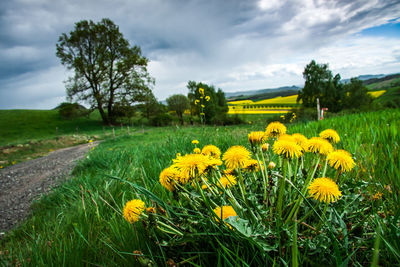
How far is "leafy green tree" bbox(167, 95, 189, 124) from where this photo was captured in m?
41.8

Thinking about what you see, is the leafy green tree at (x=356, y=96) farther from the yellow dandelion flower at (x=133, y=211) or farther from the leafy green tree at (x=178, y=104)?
the yellow dandelion flower at (x=133, y=211)

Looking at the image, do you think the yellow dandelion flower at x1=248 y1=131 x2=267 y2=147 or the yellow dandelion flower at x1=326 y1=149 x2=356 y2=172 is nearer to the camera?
the yellow dandelion flower at x1=326 y1=149 x2=356 y2=172

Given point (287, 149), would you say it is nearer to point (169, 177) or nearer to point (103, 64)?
point (169, 177)

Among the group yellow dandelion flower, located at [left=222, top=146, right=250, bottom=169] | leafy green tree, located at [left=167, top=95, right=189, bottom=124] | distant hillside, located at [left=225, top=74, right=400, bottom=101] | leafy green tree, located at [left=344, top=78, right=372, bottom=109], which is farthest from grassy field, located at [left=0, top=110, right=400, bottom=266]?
distant hillside, located at [left=225, top=74, right=400, bottom=101]

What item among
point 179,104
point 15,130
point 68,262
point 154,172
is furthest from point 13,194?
point 179,104

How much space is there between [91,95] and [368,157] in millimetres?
32165

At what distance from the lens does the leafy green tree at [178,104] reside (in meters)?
41.8

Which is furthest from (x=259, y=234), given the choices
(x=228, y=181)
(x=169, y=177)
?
(x=169, y=177)

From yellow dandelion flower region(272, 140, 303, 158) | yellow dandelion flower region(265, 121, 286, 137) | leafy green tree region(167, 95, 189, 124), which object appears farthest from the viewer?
leafy green tree region(167, 95, 189, 124)

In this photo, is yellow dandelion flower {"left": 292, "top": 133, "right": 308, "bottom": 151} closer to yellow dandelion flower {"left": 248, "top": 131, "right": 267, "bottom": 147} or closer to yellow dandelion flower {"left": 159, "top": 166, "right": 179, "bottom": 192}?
yellow dandelion flower {"left": 248, "top": 131, "right": 267, "bottom": 147}

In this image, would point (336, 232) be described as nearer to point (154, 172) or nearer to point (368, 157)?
point (368, 157)

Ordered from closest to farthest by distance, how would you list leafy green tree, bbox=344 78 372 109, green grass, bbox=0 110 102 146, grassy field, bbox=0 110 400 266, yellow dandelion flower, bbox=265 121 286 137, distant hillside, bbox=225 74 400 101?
grassy field, bbox=0 110 400 266 < yellow dandelion flower, bbox=265 121 286 137 < green grass, bbox=0 110 102 146 < leafy green tree, bbox=344 78 372 109 < distant hillside, bbox=225 74 400 101

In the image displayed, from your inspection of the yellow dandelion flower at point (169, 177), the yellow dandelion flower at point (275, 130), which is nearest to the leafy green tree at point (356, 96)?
the yellow dandelion flower at point (275, 130)

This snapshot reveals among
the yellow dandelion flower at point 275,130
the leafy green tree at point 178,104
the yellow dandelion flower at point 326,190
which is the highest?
the leafy green tree at point 178,104
